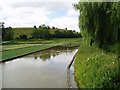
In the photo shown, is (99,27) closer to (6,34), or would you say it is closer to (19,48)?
(19,48)

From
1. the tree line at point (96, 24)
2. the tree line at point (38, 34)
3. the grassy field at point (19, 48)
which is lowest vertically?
the grassy field at point (19, 48)

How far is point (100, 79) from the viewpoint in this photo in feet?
28.5

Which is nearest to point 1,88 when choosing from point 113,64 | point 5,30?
point 113,64

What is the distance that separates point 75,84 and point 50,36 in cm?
7761

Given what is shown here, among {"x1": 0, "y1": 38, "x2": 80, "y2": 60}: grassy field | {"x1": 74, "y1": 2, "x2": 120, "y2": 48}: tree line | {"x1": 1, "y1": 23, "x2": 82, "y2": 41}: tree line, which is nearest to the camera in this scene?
{"x1": 74, "y1": 2, "x2": 120, "y2": 48}: tree line

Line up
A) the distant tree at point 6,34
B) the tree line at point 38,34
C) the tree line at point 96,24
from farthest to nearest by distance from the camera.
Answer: the tree line at point 38,34
the distant tree at point 6,34
the tree line at point 96,24

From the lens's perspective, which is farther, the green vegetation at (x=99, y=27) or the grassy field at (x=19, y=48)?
the grassy field at (x=19, y=48)

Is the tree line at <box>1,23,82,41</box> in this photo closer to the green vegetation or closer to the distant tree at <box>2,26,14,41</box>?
the distant tree at <box>2,26,14,41</box>

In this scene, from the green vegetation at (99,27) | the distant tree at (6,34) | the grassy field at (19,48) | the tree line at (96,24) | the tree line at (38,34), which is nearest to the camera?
the green vegetation at (99,27)

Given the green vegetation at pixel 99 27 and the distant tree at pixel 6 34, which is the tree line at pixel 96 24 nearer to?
the green vegetation at pixel 99 27

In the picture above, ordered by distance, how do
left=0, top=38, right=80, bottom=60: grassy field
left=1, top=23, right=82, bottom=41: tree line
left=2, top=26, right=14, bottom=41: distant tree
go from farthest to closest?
1. left=1, top=23, right=82, bottom=41: tree line
2. left=2, top=26, right=14, bottom=41: distant tree
3. left=0, top=38, right=80, bottom=60: grassy field

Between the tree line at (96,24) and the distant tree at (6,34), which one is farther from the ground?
the tree line at (96,24)

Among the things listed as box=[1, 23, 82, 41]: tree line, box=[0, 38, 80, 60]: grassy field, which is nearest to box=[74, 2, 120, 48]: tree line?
box=[0, 38, 80, 60]: grassy field

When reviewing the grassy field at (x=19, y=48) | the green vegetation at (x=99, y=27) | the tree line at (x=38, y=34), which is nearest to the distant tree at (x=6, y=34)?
the tree line at (x=38, y=34)
